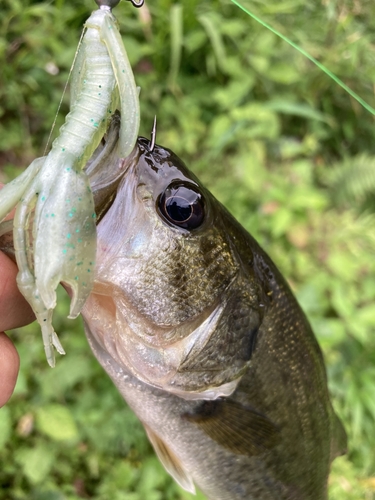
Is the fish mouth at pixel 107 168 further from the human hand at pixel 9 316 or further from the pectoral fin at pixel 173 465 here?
the pectoral fin at pixel 173 465

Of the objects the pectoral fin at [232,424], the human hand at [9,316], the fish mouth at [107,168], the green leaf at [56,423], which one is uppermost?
the fish mouth at [107,168]

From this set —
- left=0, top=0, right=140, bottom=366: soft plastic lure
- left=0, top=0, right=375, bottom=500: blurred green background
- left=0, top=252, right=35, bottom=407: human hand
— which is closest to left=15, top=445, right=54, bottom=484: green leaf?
left=0, top=0, right=375, bottom=500: blurred green background

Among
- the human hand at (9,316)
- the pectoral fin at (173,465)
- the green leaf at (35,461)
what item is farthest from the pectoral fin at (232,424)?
the green leaf at (35,461)

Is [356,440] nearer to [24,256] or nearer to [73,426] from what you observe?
[73,426]

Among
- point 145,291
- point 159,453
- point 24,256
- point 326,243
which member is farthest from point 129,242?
point 326,243

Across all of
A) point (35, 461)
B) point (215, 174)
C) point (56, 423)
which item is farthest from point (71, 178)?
point (215, 174)

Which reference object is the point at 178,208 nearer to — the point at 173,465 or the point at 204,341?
the point at 204,341

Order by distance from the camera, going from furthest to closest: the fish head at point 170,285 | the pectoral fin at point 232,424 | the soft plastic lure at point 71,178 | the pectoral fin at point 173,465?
the pectoral fin at point 173,465 → the pectoral fin at point 232,424 → the fish head at point 170,285 → the soft plastic lure at point 71,178
